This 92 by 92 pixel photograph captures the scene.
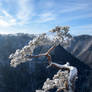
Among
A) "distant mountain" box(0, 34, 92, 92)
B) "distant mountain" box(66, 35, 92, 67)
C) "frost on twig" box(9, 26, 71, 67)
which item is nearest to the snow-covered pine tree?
"frost on twig" box(9, 26, 71, 67)

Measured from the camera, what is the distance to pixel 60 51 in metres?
34.0

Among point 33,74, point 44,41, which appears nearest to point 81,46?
point 33,74

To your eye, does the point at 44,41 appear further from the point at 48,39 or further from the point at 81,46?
the point at 81,46

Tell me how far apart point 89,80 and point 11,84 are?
57.3 feet

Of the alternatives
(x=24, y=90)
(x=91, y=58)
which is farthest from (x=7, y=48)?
(x=91, y=58)

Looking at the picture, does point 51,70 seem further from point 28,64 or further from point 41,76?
point 28,64

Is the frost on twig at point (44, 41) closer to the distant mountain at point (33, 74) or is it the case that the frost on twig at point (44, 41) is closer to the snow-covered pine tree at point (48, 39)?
the snow-covered pine tree at point (48, 39)

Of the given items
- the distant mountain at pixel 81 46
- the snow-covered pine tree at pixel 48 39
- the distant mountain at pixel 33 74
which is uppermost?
the distant mountain at pixel 81 46

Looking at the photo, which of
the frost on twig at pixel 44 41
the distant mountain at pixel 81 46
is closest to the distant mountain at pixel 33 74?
the distant mountain at pixel 81 46

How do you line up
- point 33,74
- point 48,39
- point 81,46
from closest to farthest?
point 48,39
point 33,74
point 81,46

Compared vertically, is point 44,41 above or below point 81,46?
below

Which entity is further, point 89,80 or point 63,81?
point 89,80

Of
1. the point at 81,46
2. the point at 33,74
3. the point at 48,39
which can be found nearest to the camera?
the point at 48,39

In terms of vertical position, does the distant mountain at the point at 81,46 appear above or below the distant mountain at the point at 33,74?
above
